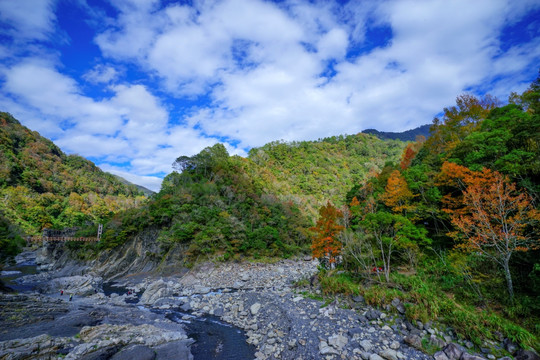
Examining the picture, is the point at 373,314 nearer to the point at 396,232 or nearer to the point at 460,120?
the point at 396,232

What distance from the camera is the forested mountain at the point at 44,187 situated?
5078 centimetres

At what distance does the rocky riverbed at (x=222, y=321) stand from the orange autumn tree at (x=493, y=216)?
4.30 metres

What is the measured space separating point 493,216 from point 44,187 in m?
88.7

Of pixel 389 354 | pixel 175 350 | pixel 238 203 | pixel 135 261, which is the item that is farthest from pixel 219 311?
pixel 238 203

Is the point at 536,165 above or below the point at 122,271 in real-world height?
above

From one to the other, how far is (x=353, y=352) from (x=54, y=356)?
13.1 meters

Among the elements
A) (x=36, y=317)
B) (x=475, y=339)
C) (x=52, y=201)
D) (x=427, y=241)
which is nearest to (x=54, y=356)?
(x=36, y=317)

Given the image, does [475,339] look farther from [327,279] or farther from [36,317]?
[36,317]

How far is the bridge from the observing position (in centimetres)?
3709

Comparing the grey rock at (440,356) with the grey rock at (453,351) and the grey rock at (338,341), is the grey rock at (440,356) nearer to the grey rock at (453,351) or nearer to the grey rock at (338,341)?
the grey rock at (453,351)

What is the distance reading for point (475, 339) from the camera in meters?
9.01

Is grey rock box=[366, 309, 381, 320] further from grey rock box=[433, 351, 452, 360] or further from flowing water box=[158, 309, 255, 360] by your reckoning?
flowing water box=[158, 309, 255, 360]

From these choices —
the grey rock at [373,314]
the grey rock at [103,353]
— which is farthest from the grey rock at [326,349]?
the grey rock at [103,353]

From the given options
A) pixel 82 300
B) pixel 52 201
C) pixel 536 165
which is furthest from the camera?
pixel 52 201
